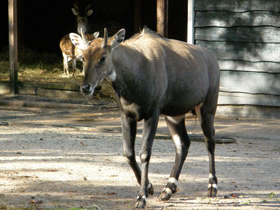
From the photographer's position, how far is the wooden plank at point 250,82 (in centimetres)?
1018

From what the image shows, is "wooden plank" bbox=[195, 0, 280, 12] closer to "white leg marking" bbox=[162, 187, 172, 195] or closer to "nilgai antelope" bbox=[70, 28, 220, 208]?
"nilgai antelope" bbox=[70, 28, 220, 208]

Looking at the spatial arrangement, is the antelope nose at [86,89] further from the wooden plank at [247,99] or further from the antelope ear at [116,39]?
the wooden plank at [247,99]

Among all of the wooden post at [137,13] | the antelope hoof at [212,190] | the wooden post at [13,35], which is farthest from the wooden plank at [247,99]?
the wooden post at [137,13]

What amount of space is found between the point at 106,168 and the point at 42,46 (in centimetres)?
1216

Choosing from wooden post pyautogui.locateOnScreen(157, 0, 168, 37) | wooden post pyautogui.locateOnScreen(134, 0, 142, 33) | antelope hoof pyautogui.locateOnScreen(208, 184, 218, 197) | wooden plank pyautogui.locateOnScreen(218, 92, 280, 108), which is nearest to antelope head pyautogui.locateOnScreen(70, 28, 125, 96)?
antelope hoof pyautogui.locateOnScreen(208, 184, 218, 197)

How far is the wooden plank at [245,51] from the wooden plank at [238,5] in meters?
0.60

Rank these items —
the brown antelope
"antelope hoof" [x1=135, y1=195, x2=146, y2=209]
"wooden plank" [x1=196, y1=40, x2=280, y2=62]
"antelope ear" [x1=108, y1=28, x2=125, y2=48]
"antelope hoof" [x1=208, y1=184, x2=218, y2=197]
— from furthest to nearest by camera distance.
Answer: the brown antelope → "wooden plank" [x1=196, y1=40, x2=280, y2=62] → "antelope hoof" [x1=208, y1=184, x2=218, y2=197] → "antelope hoof" [x1=135, y1=195, x2=146, y2=209] → "antelope ear" [x1=108, y1=28, x2=125, y2=48]

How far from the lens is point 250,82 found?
10.3m

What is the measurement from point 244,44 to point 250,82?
2.20 ft

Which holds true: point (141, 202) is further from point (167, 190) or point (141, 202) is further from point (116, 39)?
point (116, 39)

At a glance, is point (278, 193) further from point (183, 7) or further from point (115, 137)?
point (183, 7)

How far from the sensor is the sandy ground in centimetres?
527

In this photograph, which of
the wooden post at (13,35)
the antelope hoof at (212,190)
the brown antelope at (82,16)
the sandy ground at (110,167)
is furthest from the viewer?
the brown antelope at (82,16)

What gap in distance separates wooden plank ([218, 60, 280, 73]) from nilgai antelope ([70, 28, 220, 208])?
14.3 feet
